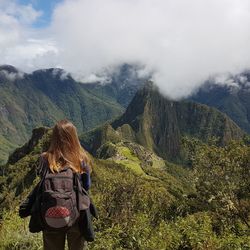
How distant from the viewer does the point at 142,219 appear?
41.8 ft

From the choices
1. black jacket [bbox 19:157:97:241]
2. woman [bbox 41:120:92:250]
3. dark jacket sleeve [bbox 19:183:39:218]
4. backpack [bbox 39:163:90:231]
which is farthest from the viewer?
woman [bbox 41:120:92:250]

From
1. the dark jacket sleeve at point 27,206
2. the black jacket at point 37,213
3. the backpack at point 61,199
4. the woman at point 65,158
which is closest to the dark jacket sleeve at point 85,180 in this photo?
the woman at point 65,158

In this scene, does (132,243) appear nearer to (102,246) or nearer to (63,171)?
(102,246)

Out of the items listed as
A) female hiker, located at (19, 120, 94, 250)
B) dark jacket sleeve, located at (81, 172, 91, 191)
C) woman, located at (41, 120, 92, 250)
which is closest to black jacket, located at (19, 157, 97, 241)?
female hiker, located at (19, 120, 94, 250)

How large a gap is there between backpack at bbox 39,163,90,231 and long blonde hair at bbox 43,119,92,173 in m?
0.16

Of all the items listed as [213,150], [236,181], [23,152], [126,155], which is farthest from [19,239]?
[126,155]

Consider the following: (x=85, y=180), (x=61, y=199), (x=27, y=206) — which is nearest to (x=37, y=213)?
(x=27, y=206)

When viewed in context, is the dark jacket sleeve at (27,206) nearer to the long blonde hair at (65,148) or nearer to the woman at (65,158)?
the woman at (65,158)

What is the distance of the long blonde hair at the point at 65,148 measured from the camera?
857 cm

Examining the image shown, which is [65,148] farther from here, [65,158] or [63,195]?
[63,195]

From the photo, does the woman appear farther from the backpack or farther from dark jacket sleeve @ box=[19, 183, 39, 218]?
dark jacket sleeve @ box=[19, 183, 39, 218]

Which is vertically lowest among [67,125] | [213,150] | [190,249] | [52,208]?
[190,249]

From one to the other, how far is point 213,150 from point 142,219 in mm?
23536

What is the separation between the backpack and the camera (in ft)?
26.3
